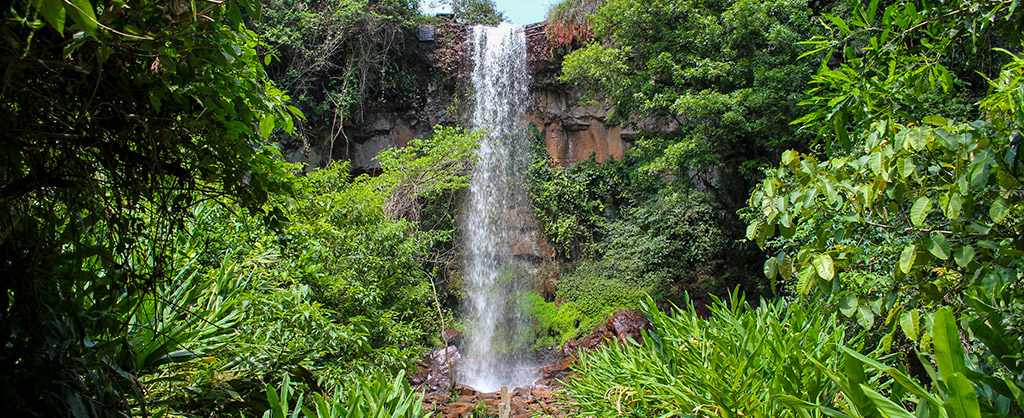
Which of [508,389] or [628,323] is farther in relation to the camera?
[628,323]

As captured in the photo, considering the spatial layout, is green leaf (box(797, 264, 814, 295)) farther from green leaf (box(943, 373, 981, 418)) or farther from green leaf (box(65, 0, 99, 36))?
green leaf (box(65, 0, 99, 36))

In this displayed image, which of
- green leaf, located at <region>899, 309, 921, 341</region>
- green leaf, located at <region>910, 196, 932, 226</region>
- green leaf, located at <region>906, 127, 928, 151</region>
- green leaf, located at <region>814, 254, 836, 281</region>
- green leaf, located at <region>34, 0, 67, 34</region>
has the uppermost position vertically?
green leaf, located at <region>34, 0, 67, 34</region>

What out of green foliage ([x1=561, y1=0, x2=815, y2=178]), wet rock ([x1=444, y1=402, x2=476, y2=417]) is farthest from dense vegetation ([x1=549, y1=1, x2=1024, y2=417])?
green foliage ([x1=561, y1=0, x2=815, y2=178])

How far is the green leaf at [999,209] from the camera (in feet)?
4.31

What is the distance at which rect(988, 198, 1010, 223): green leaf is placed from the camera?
1.31 meters

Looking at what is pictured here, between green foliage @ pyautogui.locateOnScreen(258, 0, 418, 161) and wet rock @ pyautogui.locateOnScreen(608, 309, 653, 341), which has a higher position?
green foliage @ pyautogui.locateOnScreen(258, 0, 418, 161)

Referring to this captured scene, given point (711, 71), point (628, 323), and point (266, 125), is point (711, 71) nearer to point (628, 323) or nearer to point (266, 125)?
point (628, 323)

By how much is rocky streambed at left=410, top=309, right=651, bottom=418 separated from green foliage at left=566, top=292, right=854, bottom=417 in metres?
3.43

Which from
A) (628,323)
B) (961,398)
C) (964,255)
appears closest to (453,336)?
(628,323)

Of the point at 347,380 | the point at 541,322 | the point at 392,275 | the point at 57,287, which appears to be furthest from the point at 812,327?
the point at 541,322

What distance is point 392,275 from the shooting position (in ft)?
17.7

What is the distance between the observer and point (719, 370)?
2.34m

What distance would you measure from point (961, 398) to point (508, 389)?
25.1ft

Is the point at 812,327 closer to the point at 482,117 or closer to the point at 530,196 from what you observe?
the point at 530,196
